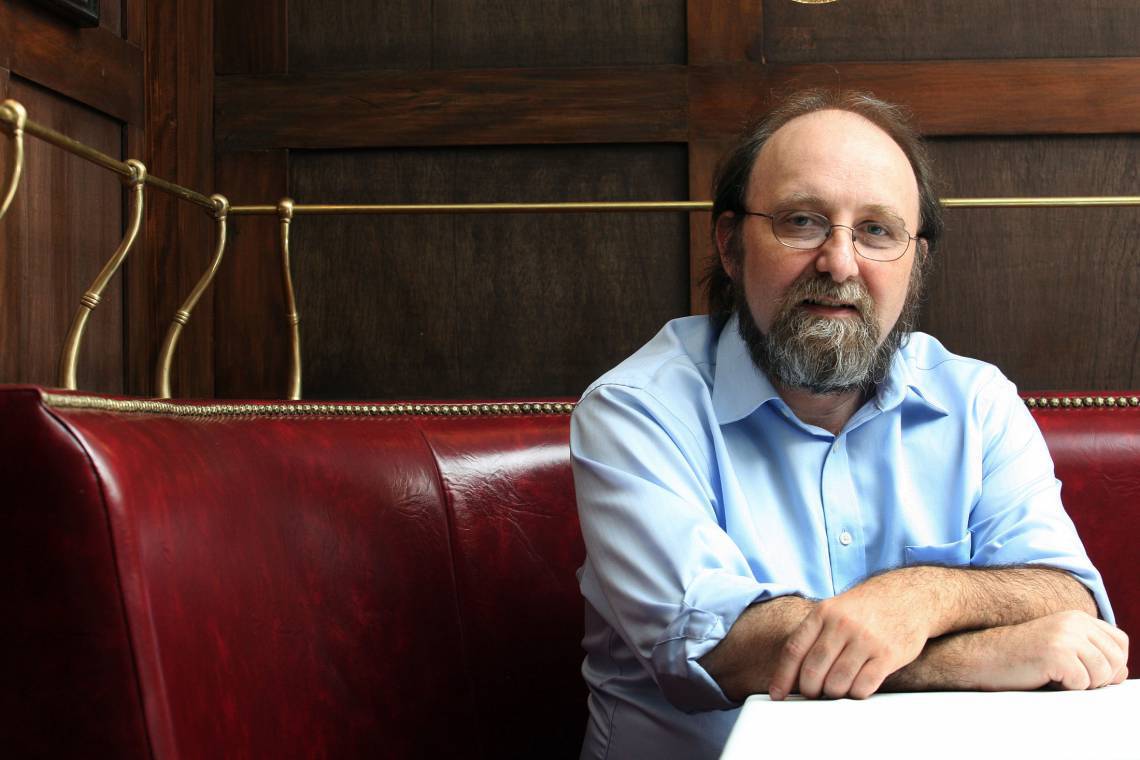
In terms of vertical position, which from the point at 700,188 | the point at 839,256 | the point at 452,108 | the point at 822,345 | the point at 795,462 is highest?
the point at 452,108

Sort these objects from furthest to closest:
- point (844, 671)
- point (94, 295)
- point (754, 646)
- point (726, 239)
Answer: point (94, 295) → point (726, 239) → point (754, 646) → point (844, 671)

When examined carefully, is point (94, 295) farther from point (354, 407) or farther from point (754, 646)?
point (754, 646)

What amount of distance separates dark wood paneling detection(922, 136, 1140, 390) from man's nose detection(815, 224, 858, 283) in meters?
1.35

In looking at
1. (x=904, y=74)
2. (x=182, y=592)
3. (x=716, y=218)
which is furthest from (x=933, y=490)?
(x=904, y=74)

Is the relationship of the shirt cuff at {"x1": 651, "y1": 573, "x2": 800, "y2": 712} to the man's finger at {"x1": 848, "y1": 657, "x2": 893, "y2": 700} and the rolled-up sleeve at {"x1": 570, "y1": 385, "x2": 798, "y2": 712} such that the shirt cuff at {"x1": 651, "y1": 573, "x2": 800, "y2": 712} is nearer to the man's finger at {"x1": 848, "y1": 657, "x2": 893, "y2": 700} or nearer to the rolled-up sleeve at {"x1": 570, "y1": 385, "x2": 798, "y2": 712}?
the rolled-up sleeve at {"x1": 570, "y1": 385, "x2": 798, "y2": 712}

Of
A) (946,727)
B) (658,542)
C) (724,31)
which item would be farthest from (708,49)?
(946,727)

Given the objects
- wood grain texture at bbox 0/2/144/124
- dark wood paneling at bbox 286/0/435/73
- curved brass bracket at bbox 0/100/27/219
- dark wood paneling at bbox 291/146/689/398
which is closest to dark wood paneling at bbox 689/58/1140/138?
dark wood paneling at bbox 291/146/689/398

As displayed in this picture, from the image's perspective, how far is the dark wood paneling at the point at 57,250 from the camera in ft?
6.94

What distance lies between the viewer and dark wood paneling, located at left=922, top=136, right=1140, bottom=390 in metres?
2.60

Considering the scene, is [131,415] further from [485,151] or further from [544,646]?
[485,151]

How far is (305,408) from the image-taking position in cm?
133

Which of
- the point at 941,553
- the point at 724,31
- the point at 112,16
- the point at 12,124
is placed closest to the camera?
the point at 941,553

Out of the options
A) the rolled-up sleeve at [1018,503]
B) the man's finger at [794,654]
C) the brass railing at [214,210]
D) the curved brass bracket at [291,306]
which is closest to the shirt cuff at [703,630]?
the man's finger at [794,654]

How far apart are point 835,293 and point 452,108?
4.96 ft
